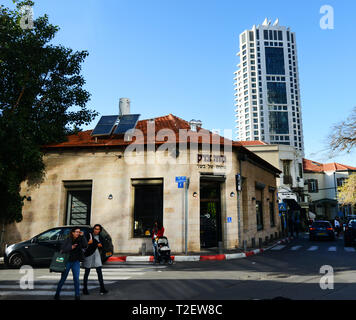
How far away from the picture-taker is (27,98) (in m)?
14.9

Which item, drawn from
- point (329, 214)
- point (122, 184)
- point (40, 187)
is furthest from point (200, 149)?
point (329, 214)

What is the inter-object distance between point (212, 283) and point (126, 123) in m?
11.7

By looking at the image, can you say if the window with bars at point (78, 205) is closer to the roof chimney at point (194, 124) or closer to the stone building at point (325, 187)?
the roof chimney at point (194, 124)

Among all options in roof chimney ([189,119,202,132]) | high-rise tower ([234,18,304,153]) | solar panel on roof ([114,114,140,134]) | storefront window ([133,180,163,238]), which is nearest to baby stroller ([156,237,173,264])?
storefront window ([133,180,163,238])

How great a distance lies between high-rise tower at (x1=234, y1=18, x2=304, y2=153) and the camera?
361 feet

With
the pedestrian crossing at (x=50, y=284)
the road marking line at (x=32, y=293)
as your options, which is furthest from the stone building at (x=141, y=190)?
the road marking line at (x=32, y=293)

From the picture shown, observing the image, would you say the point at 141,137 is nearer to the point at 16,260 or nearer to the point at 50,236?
the point at 50,236

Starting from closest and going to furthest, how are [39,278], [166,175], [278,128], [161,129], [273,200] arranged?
[39,278] → [166,175] → [161,129] → [273,200] → [278,128]

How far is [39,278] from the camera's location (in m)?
8.50

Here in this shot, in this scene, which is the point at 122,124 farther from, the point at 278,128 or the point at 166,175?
the point at 278,128

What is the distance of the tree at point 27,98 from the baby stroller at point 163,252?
797cm

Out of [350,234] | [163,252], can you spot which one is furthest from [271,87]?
[163,252]
